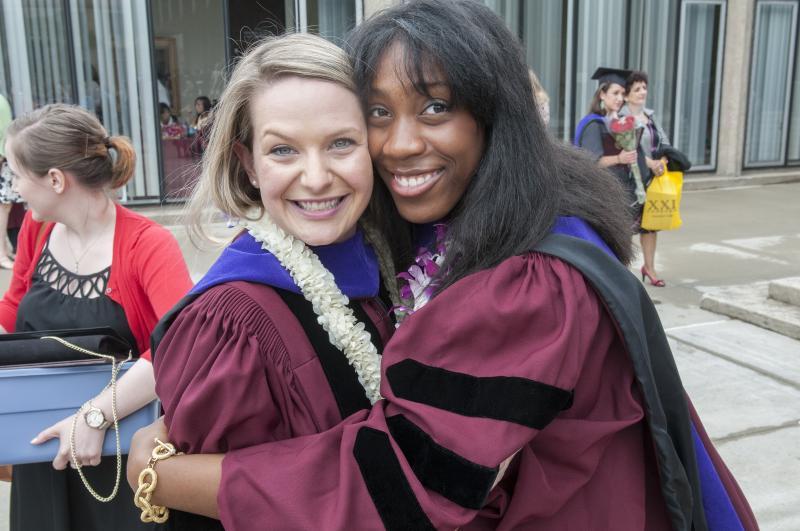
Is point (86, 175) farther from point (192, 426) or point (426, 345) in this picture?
point (426, 345)

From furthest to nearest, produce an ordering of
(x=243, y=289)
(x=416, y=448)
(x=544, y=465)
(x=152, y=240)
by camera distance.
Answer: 1. (x=152, y=240)
2. (x=243, y=289)
3. (x=544, y=465)
4. (x=416, y=448)

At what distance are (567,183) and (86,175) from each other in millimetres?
1629

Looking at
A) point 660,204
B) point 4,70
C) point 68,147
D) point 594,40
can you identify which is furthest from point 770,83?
point 68,147

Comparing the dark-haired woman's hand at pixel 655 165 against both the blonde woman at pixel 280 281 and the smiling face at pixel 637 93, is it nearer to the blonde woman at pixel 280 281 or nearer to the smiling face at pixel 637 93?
the smiling face at pixel 637 93

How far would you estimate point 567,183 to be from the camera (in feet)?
A: 4.85

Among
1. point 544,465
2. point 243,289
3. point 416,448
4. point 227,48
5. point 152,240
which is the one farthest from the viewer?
point 227,48

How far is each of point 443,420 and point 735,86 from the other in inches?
510

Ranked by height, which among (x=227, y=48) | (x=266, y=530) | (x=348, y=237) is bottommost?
(x=266, y=530)

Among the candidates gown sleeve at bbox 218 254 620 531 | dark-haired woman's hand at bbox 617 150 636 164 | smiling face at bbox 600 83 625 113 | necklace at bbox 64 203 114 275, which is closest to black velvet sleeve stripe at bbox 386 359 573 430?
gown sleeve at bbox 218 254 620 531

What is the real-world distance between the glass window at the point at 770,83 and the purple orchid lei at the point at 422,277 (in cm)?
1302

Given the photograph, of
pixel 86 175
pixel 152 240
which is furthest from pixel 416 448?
pixel 86 175

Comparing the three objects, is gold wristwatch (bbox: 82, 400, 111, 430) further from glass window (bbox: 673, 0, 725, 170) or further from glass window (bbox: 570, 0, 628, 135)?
glass window (bbox: 673, 0, 725, 170)

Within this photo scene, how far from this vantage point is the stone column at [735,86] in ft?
40.4

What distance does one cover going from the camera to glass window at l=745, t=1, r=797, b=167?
12914 millimetres
